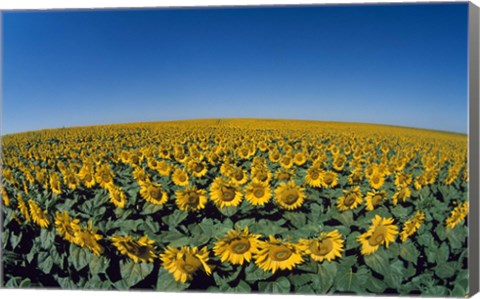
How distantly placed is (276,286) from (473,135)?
1.54 metres

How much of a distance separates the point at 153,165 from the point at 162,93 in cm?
55

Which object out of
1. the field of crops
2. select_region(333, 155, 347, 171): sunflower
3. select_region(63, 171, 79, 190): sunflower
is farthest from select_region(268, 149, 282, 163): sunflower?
select_region(63, 171, 79, 190): sunflower

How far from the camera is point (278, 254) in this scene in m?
4.32

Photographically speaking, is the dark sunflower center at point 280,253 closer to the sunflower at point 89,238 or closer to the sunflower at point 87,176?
the sunflower at point 89,238

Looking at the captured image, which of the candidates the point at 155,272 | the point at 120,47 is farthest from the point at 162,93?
the point at 155,272

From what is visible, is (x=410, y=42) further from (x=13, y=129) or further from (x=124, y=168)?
(x=13, y=129)

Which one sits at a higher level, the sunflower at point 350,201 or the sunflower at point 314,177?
the sunflower at point 314,177

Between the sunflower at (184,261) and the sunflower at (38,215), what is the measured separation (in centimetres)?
84

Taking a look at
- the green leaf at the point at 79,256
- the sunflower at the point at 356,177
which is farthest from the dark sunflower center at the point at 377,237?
the green leaf at the point at 79,256

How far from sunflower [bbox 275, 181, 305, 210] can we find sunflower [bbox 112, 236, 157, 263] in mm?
853

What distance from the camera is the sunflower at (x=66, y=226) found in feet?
14.9

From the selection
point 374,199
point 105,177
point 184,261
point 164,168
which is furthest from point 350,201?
point 105,177

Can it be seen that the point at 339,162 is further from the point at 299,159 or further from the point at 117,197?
the point at 117,197

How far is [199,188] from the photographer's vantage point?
4.56 meters
